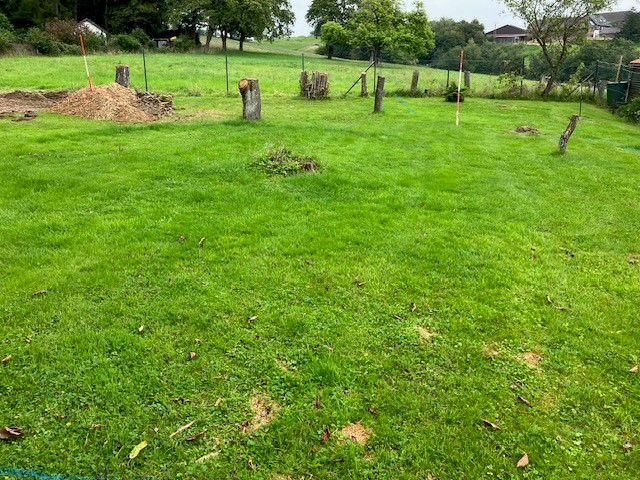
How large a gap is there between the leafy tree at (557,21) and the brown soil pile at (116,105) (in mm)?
18781

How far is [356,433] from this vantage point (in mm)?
2822

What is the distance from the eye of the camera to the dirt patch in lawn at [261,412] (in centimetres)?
286

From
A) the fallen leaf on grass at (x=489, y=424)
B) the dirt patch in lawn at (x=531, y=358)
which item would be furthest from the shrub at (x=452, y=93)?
the fallen leaf on grass at (x=489, y=424)

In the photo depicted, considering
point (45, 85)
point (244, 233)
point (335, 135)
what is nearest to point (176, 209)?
point (244, 233)

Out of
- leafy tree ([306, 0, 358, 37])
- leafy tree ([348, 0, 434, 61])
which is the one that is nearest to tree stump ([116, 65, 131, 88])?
leafy tree ([348, 0, 434, 61])

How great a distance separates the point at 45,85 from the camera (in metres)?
17.6

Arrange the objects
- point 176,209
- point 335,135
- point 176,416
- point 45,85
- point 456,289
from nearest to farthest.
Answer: point 176,416 → point 456,289 → point 176,209 → point 335,135 → point 45,85

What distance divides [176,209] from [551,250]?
4776 mm

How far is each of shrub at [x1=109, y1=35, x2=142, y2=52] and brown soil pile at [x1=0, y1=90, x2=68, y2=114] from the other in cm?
3011

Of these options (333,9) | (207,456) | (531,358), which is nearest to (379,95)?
(531,358)

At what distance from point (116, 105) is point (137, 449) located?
11608mm

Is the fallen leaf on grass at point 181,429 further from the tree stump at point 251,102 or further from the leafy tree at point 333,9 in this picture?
the leafy tree at point 333,9

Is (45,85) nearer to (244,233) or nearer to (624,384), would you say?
(244,233)

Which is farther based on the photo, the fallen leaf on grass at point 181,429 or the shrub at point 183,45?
the shrub at point 183,45
